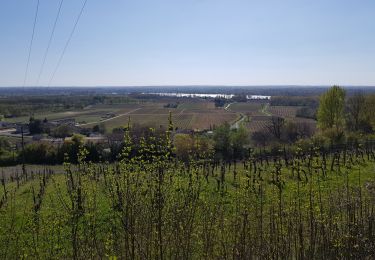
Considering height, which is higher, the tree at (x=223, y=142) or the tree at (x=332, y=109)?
the tree at (x=332, y=109)

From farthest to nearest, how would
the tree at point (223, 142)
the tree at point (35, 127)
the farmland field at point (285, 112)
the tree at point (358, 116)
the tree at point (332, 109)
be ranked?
the farmland field at point (285, 112) → the tree at point (35, 127) → the tree at point (358, 116) → the tree at point (332, 109) → the tree at point (223, 142)

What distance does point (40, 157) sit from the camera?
44438mm

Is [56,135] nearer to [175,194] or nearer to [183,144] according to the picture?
[183,144]

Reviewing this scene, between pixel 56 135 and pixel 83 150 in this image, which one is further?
pixel 56 135

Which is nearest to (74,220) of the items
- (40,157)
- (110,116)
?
(40,157)

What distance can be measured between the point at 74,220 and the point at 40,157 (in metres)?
42.5

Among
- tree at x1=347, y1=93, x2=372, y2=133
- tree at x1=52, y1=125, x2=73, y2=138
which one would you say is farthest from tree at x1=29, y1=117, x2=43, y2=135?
tree at x1=347, y1=93, x2=372, y2=133

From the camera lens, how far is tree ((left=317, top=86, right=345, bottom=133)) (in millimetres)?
43375

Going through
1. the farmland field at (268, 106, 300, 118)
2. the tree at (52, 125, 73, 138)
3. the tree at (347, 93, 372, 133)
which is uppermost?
the tree at (347, 93, 372, 133)

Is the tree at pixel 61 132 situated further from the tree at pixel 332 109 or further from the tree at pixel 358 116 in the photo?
the tree at pixel 358 116

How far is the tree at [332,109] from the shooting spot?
1708 inches

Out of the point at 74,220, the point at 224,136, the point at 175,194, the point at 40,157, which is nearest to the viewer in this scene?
the point at 74,220

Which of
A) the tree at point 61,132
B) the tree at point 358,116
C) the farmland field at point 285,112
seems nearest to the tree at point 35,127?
the tree at point 61,132

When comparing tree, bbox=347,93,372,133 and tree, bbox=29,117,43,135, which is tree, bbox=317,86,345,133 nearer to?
tree, bbox=347,93,372,133
